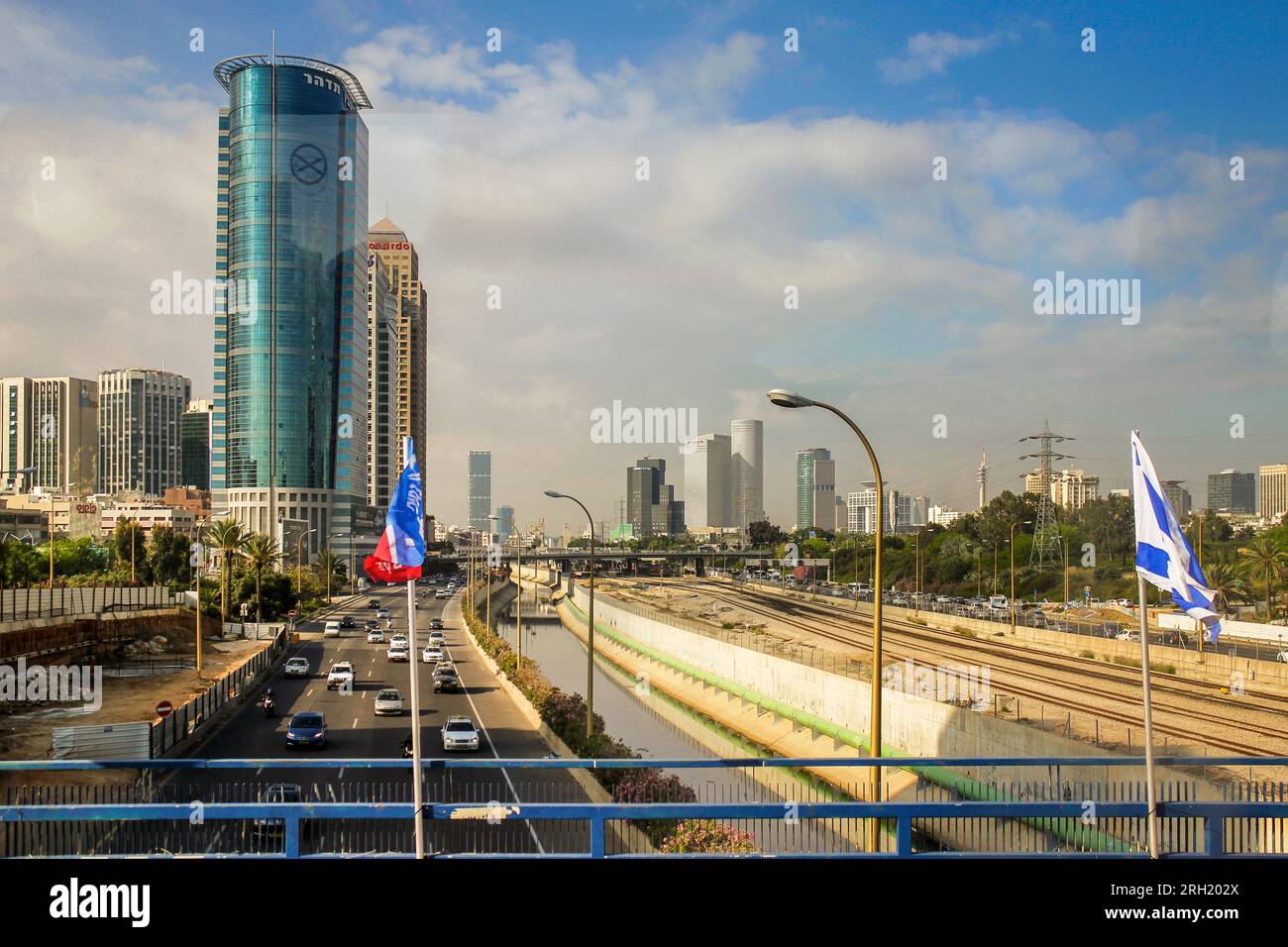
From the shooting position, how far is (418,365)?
379 feet

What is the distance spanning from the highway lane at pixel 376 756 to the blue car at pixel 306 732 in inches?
12.5

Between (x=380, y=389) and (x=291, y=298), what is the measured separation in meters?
43.4

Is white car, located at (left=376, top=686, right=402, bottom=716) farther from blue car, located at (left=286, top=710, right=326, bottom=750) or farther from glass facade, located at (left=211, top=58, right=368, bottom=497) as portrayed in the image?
glass facade, located at (left=211, top=58, right=368, bottom=497)

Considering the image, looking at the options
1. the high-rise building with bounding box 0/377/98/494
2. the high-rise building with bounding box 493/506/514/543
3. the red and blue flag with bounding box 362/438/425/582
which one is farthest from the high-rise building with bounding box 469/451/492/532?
the high-rise building with bounding box 0/377/98/494

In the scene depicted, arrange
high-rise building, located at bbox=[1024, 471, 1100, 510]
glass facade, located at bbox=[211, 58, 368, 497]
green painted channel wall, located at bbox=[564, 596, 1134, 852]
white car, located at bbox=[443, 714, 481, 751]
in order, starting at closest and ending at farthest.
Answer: green painted channel wall, located at bbox=[564, 596, 1134, 852] < white car, located at bbox=[443, 714, 481, 751] < glass facade, located at bbox=[211, 58, 368, 497] < high-rise building, located at bbox=[1024, 471, 1100, 510]

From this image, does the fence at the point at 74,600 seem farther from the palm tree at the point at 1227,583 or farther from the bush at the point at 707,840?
the palm tree at the point at 1227,583

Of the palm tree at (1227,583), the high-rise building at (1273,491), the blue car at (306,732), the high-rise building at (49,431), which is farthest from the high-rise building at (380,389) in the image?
the high-rise building at (49,431)

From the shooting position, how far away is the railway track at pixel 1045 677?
24.0 metres

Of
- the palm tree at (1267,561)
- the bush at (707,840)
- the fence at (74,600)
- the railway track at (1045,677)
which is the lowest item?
the railway track at (1045,677)

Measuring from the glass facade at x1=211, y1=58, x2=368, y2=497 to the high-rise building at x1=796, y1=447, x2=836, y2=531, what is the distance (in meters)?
89.0

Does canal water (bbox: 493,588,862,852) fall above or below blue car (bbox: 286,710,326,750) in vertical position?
below

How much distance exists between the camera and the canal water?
16406 millimetres
